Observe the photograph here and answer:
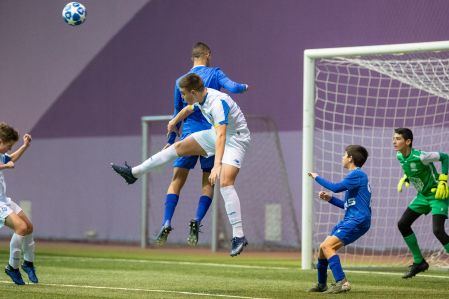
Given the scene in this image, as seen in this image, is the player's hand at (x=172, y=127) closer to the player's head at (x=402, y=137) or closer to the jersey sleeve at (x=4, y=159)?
the jersey sleeve at (x=4, y=159)

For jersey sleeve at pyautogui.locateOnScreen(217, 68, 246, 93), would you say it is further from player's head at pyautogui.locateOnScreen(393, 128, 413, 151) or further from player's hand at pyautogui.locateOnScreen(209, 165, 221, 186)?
player's head at pyautogui.locateOnScreen(393, 128, 413, 151)

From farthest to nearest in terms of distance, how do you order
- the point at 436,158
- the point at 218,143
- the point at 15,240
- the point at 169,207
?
the point at 436,158
the point at 169,207
the point at 15,240
the point at 218,143

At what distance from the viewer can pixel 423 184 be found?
36.0 feet

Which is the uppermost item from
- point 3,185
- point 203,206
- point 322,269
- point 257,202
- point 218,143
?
point 218,143

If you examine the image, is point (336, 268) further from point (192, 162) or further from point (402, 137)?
point (402, 137)

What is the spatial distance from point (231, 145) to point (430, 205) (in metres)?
3.35

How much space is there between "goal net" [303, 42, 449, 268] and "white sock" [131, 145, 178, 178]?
20.3 ft

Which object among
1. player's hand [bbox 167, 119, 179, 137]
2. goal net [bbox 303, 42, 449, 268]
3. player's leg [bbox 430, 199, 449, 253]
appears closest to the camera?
player's hand [bbox 167, 119, 179, 137]

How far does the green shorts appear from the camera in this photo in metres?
10.9

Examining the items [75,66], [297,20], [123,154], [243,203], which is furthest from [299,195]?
[75,66]

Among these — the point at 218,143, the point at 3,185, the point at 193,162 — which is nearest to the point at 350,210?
the point at 218,143

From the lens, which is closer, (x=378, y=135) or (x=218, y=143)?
(x=218, y=143)

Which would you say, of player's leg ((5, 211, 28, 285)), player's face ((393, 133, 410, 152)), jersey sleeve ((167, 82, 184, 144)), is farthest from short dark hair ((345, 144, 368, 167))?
player's leg ((5, 211, 28, 285))

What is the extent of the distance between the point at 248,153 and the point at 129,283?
9878mm
